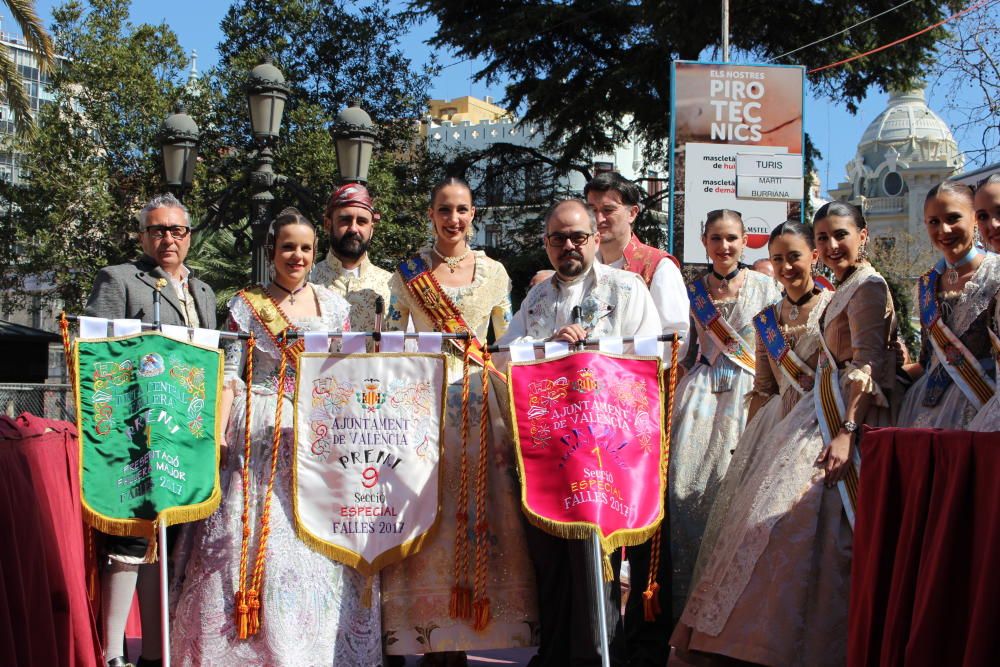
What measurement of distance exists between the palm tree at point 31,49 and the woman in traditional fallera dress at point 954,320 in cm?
988

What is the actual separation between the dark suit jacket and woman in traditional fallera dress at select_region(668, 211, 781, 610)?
2.48 m

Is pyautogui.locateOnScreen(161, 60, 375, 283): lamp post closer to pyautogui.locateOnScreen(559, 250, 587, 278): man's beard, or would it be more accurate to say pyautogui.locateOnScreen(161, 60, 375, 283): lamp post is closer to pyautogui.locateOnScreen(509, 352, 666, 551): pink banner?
pyautogui.locateOnScreen(559, 250, 587, 278): man's beard

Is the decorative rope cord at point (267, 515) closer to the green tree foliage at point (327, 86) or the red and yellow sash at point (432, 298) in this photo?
the red and yellow sash at point (432, 298)

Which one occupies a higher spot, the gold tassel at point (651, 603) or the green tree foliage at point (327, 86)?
the green tree foliage at point (327, 86)

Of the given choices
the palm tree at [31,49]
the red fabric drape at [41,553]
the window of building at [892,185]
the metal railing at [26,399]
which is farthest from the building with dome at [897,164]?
the red fabric drape at [41,553]

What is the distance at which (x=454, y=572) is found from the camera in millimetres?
4203

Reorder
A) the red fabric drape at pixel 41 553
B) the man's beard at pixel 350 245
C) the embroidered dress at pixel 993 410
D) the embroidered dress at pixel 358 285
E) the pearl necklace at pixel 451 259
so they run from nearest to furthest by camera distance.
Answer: the red fabric drape at pixel 41 553, the embroidered dress at pixel 993 410, the pearl necklace at pixel 451 259, the embroidered dress at pixel 358 285, the man's beard at pixel 350 245

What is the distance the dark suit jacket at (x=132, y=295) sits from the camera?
14.9 feet

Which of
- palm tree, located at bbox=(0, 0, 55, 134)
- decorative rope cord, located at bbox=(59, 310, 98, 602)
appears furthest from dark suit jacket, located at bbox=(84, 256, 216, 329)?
palm tree, located at bbox=(0, 0, 55, 134)

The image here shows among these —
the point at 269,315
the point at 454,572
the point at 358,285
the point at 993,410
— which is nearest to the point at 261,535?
the point at 454,572

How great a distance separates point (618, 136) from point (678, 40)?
120 inches

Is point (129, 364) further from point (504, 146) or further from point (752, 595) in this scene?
point (504, 146)

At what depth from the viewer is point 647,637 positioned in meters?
4.46

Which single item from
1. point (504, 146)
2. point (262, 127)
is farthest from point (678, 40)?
point (262, 127)
